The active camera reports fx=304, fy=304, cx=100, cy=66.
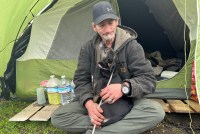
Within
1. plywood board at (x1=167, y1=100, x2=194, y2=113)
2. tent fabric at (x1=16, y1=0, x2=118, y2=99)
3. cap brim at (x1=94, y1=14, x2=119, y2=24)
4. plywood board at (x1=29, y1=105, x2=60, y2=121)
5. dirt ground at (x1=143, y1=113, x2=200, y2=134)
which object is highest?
cap brim at (x1=94, y1=14, x2=119, y2=24)

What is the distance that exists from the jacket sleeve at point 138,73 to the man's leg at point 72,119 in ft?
1.44

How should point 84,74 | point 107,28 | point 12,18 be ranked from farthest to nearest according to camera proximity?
point 12,18 < point 84,74 < point 107,28

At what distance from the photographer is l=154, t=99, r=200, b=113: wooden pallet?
2.82 meters

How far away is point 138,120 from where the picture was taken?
2.21 metres

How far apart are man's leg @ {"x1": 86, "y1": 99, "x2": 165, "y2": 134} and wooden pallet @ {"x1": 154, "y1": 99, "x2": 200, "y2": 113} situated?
2.22 feet

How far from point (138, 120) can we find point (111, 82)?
0.37m

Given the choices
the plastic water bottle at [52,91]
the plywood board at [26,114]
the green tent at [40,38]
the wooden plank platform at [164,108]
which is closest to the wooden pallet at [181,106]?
the wooden plank platform at [164,108]

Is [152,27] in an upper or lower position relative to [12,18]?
Answer: lower

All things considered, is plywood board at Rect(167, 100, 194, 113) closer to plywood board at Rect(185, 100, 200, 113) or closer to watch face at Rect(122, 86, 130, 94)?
plywood board at Rect(185, 100, 200, 113)

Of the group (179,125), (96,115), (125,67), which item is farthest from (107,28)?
(179,125)

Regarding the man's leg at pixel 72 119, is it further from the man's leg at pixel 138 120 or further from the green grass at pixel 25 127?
the green grass at pixel 25 127

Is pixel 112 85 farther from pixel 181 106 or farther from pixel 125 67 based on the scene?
pixel 181 106

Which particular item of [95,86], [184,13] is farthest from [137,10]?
[95,86]

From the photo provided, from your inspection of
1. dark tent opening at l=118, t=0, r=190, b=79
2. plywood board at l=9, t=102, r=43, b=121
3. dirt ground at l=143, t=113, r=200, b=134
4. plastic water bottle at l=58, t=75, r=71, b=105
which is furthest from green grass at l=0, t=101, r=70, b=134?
dark tent opening at l=118, t=0, r=190, b=79
